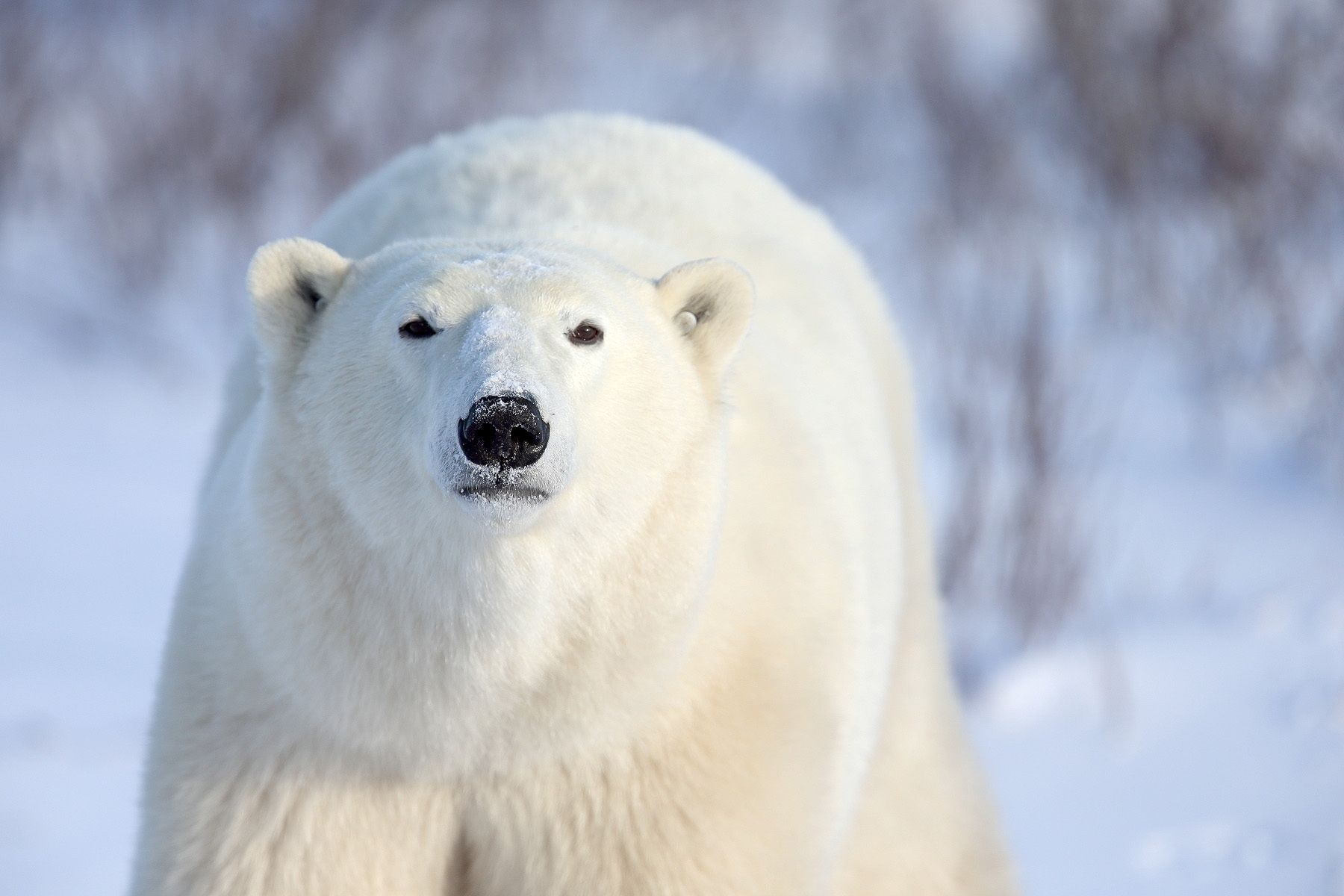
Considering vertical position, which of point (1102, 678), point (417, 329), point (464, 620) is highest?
point (1102, 678)

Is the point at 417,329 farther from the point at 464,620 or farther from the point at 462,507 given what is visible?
the point at 464,620

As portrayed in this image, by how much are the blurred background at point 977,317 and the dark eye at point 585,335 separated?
2.49 m

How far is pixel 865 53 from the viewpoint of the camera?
12492mm

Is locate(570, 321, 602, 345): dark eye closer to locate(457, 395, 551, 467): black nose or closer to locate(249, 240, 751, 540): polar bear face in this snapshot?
locate(249, 240, 751, 540): polar bear face

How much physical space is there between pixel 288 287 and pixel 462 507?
51 centimetres

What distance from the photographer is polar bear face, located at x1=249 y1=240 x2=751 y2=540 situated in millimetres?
1690

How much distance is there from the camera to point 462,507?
1.74 m

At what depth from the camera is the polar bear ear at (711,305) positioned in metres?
2.13

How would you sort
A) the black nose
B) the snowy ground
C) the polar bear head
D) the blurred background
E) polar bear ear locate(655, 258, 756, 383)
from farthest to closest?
the blurred background < the snowy ground < polar bear ear locate(655, 258, 756, 383) < the polar bear head < the black nose

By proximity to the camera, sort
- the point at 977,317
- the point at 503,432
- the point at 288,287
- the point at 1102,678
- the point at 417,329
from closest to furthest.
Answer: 1. the point at 503,432
2. the point at 417,329
3. the point at 288,287
4. the point at 1102,678
5. the point at 977,317

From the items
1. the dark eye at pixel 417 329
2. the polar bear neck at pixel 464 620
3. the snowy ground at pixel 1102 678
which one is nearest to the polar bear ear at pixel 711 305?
the polar bear neck at pixel 464 620

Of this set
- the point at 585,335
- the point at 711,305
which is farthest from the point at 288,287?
the point at 711,305

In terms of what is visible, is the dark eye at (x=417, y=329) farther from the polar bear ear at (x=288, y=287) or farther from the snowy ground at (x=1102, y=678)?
the snowy ground at (x=1102, y=678)

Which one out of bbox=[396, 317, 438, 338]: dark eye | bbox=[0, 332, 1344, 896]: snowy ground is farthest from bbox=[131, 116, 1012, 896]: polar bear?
bbox=[0, 332, 1344, 896]: snowy ground
